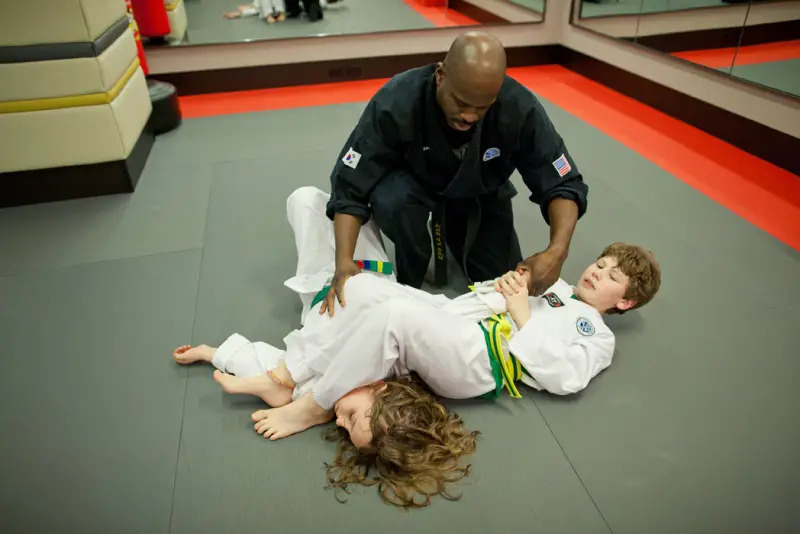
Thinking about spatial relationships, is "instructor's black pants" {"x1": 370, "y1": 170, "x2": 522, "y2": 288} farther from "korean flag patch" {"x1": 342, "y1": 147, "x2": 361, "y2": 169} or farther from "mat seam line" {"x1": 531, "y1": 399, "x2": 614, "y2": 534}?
"mat seam line" {"x1": 531, "y1": 399, "x2": 614, "y2": 534}

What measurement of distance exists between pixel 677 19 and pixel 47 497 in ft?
15.5

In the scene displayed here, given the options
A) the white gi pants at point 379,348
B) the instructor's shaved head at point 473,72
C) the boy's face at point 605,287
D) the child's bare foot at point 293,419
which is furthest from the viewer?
the boy's face at point 605,287

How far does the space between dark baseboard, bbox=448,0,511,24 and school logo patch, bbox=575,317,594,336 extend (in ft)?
14.0

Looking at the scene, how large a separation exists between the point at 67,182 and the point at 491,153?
250cm

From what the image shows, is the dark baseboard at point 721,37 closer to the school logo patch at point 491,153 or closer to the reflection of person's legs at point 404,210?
the school logo patch at point 491,153

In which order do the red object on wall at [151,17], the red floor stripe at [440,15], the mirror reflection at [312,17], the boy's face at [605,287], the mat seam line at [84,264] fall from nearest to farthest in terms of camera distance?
the boy's face at [605,287] < the mat seam line at [84,264] < the red object on wall at [151,17] < the mirror reflection at [312,17] < the red floor stripe at [440,15]

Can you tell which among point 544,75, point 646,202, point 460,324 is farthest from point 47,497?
point 544,75

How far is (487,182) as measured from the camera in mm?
1913

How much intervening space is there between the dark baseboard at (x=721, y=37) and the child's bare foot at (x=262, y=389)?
3.56 meters

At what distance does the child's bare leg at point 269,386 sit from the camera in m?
1.67

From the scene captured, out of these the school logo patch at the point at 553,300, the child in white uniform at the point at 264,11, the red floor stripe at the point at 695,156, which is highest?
the child in white uniform at the point at 264,11

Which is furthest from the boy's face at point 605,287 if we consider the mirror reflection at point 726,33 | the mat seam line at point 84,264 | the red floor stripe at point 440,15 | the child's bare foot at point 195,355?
the red floor stripe at point 440,15

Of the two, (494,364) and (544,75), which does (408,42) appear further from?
(494,364)

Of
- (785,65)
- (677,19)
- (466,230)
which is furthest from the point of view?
(677,19)
